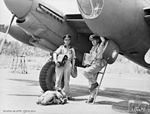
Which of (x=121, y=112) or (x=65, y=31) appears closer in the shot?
(x=121, y=112)

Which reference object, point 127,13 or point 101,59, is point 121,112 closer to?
point 101,59

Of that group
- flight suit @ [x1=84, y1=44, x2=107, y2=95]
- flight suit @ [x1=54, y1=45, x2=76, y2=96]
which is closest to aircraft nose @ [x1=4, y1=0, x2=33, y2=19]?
flight suit @ [x1=54, y1=45, x2=76, y2=96]

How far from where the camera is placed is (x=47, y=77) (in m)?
4.96

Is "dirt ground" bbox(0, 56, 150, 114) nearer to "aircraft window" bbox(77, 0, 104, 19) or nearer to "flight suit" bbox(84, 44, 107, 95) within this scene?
"flight suit" bbox(84, 44, 107, 95)

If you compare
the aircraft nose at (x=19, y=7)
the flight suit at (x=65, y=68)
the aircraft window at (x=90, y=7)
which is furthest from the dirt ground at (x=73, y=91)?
the aircraft window at (x=90, y=7)

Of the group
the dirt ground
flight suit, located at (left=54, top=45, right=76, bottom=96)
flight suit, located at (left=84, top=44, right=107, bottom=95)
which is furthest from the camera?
flight suit, located at (left=54, top=45, right=76, bottom=96)

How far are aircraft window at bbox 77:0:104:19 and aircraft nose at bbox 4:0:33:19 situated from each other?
1259mm

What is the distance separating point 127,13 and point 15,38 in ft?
9.92

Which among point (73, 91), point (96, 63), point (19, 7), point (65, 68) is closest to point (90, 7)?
point (96, 63)

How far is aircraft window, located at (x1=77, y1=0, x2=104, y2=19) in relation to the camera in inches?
139

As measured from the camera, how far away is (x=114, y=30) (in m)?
3.70

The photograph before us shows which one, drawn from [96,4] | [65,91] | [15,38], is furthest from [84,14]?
[15,38]

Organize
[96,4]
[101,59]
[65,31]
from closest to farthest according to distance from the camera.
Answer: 1. [96,4]
2. [101,59]
3. [65,31]

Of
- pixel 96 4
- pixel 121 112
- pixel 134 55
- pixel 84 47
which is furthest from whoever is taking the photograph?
pixel 84 47
